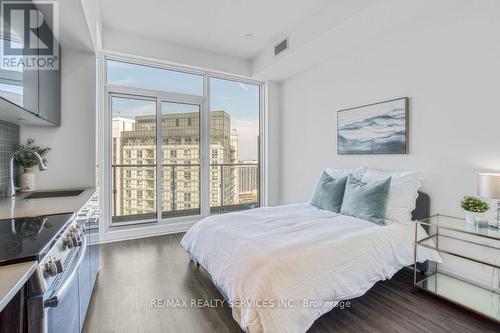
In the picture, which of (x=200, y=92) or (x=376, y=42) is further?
(x=200, y=92)

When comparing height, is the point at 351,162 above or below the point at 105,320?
above

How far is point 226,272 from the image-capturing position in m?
1.83

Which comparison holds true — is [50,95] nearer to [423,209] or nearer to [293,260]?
[293,260]

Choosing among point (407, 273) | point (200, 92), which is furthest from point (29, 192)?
point (407, 273)

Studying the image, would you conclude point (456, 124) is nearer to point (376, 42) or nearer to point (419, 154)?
point (419, 154)

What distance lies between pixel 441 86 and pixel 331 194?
1.52m

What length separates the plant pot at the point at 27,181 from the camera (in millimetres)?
2323

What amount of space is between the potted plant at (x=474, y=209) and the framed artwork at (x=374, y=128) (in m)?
0.82

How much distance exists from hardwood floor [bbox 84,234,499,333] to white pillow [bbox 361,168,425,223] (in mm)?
659

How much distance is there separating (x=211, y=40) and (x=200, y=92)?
2.80ft

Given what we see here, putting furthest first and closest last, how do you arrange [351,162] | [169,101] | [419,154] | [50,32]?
1. [169,101]
2. [351,162]
3. [419,154]
4. [50,32]

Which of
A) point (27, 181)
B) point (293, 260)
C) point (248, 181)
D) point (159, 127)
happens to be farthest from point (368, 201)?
point (27, 181)

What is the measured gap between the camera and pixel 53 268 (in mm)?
1002

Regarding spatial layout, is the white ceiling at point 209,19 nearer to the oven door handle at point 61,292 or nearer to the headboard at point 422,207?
the headboard at point 422,207
